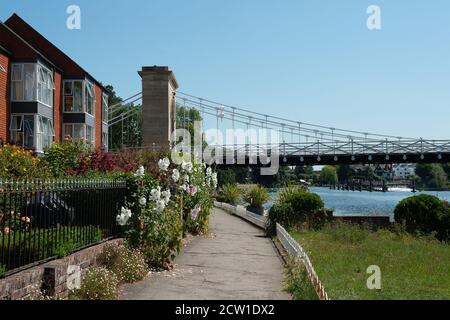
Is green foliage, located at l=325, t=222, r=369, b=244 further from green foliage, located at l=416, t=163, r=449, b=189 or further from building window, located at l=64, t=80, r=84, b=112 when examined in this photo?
green foliage, located at l=416, t=163, r=449, b=189

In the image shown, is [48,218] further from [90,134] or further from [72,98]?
[90,134]

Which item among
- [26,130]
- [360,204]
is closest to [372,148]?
[360,204]

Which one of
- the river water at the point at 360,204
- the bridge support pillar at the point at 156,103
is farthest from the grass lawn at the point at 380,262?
the bridge support pillar at the point at 156,103

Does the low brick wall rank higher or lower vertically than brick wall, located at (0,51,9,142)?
lower

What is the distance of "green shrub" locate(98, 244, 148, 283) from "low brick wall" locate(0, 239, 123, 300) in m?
0.44

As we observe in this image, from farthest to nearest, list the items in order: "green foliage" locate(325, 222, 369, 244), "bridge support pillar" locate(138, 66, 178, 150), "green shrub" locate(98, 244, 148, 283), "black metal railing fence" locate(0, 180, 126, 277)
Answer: "bridge support pillar" locate(138, 66, 178, 150) < "green foliage" locate(325, 222, 369, 244) < "green shrub" locate(98, 244, 148, 283) < "black metal railing fence" locate(0, 180, 126, 277)

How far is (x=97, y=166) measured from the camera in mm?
19078

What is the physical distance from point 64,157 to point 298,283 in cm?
1393

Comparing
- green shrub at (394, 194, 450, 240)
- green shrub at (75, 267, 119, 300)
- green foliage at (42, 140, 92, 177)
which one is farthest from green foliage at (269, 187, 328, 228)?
green shrub at (75, 267, 119, 300)

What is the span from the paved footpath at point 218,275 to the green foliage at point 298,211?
3298 millimetres

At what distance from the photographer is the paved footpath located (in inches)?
359

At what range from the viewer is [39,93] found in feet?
112
